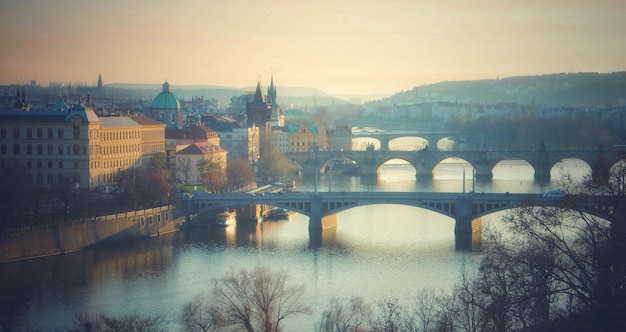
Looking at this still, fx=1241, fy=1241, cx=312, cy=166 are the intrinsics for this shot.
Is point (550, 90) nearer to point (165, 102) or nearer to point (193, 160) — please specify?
point (165, 102)

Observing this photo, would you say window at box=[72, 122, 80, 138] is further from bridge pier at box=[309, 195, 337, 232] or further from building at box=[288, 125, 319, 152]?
building at box=[288, 125, 319, 152]

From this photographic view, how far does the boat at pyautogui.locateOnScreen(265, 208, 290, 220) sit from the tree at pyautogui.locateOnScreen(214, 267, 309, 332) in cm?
1556

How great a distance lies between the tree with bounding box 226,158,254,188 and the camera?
49.9 meters

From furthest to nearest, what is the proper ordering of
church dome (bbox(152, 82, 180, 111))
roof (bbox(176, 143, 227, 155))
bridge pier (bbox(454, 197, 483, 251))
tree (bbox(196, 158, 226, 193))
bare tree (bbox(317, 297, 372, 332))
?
church dome (bbox(152, 82, 180, 111))
roof (bbox(176, 143, 227, 155))
tree (bbox(196, 158, 226, 193))
bridge pier (bbox(454, 197, 483, 251))
bare tree (bbox(317, 297, 372, 332))

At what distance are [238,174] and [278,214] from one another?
549cm

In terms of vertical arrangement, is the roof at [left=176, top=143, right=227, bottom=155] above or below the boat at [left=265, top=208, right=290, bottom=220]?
above

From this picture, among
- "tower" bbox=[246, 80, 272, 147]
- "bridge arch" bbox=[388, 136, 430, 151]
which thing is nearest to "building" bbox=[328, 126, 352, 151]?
"bridge arch" bbox=[388, 136, 430, 151]

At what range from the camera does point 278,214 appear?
45625mm

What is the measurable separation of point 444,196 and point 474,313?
54.3 ft

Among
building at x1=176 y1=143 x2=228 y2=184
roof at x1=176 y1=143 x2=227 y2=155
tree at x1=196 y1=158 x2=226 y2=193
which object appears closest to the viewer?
tree at x1=196 y1=158 x2=226 y2=193

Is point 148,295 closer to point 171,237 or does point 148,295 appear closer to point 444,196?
point 171,237

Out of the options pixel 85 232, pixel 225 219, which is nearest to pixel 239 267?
pixel 85 232

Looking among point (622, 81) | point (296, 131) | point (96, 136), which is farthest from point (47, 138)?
point (622, 81)

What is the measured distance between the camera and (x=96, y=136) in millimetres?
46594
